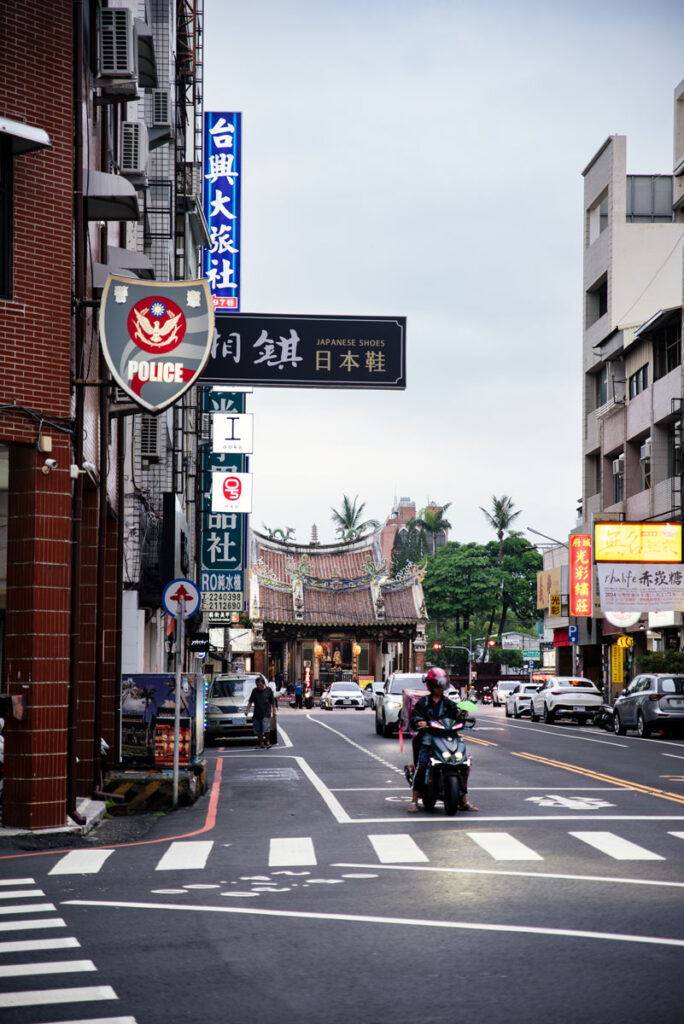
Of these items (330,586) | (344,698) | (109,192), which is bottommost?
(344,698)

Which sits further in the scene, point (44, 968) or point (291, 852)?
point (291, 852)

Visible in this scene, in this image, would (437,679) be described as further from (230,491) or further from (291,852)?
(230,491)

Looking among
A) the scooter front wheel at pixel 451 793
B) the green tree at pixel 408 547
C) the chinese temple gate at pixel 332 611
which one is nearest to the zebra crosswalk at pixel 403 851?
the scooter front wheel at pixel 451 793

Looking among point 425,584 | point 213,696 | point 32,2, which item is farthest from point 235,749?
point 425,584

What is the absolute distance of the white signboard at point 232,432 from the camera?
47125 millimetres

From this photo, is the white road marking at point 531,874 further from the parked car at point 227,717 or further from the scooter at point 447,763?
the parked car at point 227,717

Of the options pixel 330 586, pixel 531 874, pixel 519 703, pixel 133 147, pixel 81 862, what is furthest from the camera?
pixel 330 586

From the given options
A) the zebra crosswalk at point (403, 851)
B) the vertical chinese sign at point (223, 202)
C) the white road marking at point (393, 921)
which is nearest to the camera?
the white road marking at point (393, 921)

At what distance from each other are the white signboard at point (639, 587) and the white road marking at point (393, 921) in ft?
115

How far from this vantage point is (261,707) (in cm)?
3162

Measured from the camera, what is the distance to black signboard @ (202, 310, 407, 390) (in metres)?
20.2

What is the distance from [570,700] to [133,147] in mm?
30545

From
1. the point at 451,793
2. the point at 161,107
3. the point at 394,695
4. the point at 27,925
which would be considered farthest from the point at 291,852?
the point at 161,107

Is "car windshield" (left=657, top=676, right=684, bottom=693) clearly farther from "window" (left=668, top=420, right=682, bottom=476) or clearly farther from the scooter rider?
the scooter rider
